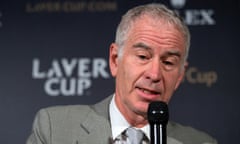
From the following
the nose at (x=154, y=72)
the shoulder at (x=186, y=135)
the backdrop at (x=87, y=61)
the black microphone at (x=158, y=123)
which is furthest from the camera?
the backdrop at (x=87, y=61)

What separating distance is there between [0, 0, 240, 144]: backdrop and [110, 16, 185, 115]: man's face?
856mm

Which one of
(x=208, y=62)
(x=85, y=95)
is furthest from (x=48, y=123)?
(x=208, y=62)

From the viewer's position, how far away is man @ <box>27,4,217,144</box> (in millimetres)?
1311

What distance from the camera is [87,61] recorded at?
228 centimetres

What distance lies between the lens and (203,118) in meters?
2.22

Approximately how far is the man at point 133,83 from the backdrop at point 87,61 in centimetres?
75

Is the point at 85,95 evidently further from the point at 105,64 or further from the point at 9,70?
the point at 9,70

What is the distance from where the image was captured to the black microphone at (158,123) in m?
0.95

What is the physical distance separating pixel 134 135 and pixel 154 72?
198 millimetres

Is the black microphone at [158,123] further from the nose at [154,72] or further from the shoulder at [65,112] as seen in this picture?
the shoulder at [65,112]

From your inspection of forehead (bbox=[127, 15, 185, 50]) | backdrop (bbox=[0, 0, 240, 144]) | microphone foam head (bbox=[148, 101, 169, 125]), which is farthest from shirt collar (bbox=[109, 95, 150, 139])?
backdrop (bbox=[0, 0, 240, 144])

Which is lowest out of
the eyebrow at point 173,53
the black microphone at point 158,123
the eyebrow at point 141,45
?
the black microphone at point 158,123

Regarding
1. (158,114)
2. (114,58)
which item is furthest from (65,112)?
(158,114)

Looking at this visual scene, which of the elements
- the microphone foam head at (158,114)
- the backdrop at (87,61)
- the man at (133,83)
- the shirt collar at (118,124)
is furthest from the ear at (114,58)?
the backdrop at (87,61)
